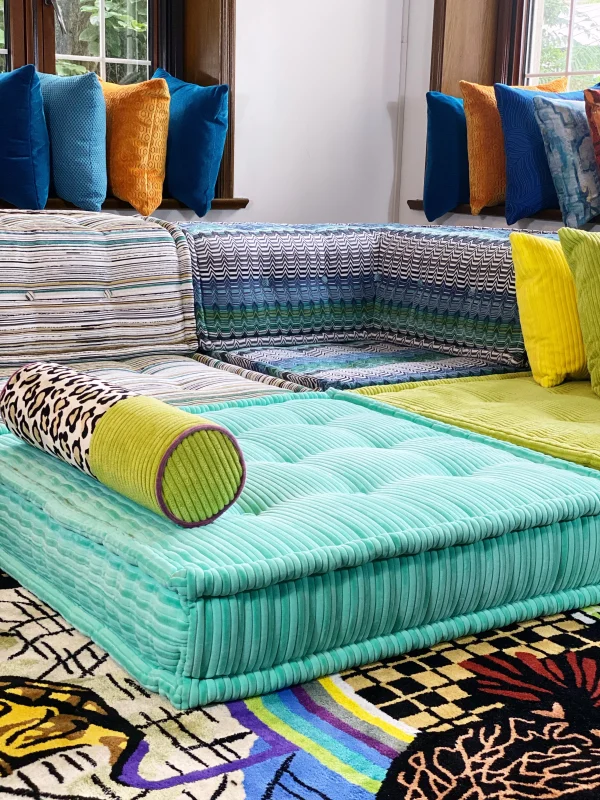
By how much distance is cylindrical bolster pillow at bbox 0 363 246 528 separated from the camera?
132 centimetres

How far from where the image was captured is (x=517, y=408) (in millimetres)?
2109

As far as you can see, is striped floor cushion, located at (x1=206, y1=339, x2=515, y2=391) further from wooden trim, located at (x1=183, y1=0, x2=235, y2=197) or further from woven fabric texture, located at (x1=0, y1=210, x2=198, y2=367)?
wooden trim, located at (x1=183, y1=0, x2=235, y2=197)

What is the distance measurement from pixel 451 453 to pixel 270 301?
1164 mm

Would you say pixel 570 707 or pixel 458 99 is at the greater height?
pixel 458 99

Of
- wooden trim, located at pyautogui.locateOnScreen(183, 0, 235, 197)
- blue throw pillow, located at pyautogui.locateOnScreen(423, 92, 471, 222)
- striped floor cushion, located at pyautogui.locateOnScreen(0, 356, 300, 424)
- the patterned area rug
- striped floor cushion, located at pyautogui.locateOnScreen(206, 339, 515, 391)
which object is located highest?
wooden trim, located at pyautogui.locateOnScreen(183, 0, 235, 197)

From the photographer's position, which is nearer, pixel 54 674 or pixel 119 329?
pixel 54 674

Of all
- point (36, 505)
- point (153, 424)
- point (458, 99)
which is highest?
point (458, 99)

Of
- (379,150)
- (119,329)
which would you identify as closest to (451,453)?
(119,329)

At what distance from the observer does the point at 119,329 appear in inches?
98.3

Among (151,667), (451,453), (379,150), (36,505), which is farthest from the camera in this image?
(379,150)

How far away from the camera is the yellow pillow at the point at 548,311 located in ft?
7.79

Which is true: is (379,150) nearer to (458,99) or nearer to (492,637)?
(458,99)

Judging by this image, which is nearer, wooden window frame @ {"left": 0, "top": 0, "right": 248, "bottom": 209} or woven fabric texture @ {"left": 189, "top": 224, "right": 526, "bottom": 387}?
woven fabric texture @ {"left": 189, "top": 224, "right": 526, "bottom": 387}

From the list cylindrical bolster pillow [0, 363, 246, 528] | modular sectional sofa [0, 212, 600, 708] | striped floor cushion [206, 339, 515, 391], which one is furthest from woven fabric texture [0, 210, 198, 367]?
cylindrical bolster pillow [0, 363, 246, 528]
